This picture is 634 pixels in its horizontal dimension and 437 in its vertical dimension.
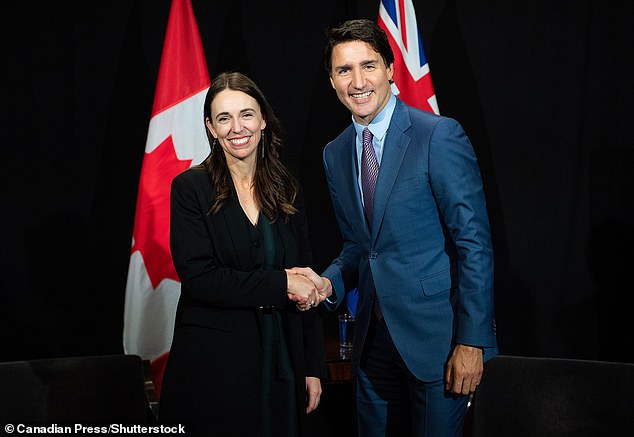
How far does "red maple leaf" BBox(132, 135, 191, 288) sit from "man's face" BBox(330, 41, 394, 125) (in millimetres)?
1453

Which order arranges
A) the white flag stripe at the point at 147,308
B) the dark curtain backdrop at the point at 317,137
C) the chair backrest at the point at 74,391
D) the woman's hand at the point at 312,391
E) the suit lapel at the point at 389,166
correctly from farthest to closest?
the dark curtain backdrop at the point at 317,137, the white flag stripe at the point at 147,308, the chair backrest at the point at 74,391, the woman's hand at the point at 312,391, the suit lapel at the point at 389,166

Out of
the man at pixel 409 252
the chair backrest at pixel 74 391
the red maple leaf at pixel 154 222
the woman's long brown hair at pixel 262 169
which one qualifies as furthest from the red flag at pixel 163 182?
the man at pixel 409 252

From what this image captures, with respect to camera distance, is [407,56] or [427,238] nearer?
[427,238]

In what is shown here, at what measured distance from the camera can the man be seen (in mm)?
2289

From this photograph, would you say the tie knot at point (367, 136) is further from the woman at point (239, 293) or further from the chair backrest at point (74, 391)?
the chair backrest at point (74, 391)

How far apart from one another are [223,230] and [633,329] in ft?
9.33

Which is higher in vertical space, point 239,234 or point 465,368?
point 239,234

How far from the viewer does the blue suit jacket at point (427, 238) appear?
2293 millimetres

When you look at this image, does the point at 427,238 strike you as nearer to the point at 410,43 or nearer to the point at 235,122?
the point at 235,122

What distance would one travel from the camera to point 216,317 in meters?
2.38

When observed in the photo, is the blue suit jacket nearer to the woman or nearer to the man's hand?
the man's hand

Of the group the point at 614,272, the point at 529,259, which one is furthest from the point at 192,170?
the point at 614,272

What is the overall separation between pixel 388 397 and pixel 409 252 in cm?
48

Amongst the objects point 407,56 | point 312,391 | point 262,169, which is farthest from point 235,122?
point 407,56
